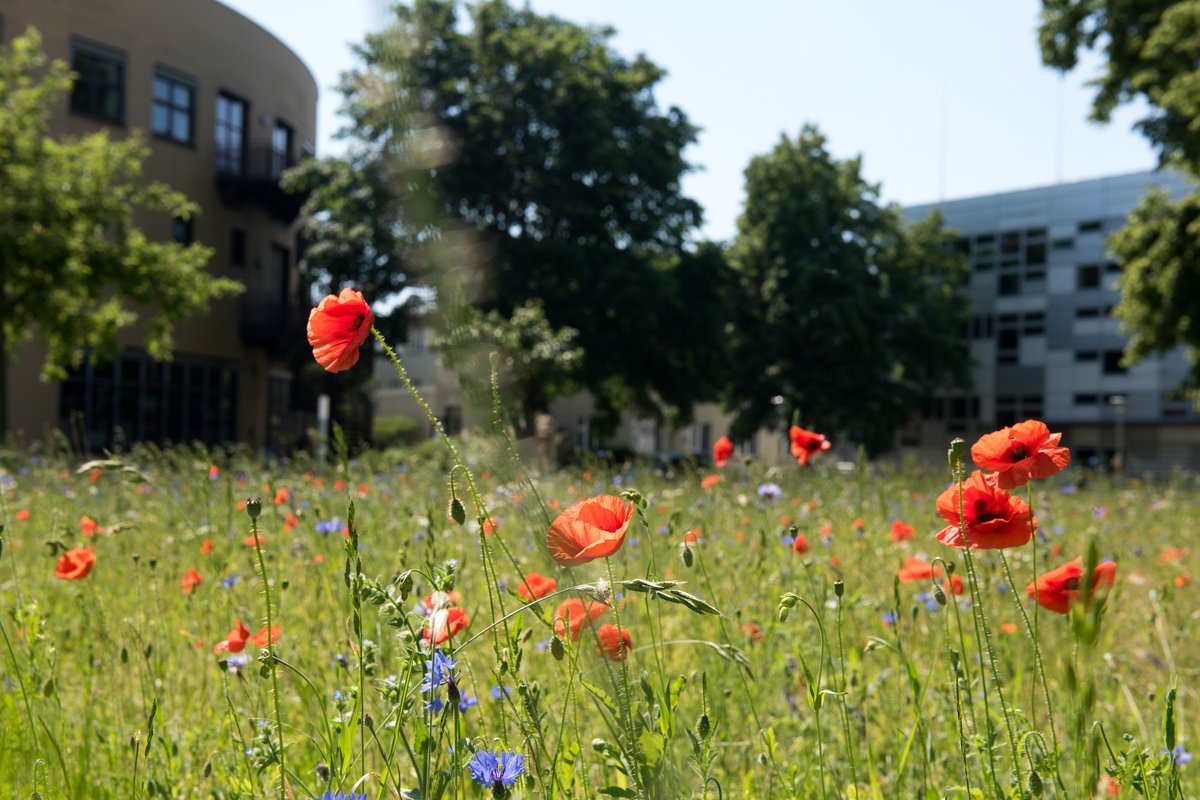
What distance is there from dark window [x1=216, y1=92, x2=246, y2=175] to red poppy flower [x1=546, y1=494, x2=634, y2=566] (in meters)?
24.8

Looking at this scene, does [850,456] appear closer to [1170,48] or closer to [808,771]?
[1170,48]

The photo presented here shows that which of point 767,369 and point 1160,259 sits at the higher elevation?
point 1160,259

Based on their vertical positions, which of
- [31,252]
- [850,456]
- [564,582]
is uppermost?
[31,252]

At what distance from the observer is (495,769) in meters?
0.95

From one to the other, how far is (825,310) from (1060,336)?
1769cm

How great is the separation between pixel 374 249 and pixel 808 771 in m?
19.4

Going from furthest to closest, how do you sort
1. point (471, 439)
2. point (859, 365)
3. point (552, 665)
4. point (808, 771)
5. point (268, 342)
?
point (859, 365) < point (268, 342) < point (552, 665) < point (808, 771) < point (471, 439)

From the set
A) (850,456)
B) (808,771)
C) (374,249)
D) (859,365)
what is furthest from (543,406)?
(808,771)

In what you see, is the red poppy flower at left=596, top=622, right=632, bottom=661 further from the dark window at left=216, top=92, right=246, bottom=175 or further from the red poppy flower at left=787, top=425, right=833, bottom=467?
the dark window at left=216, top=92, right=246, bottom=175

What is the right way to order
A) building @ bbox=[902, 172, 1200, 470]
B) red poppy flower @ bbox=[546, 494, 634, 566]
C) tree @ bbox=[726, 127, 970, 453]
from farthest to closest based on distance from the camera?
building @ bbox=[902, 172, 1200, 470], tree @ bbox=[726, 127, 970, 453], red poppy flower @ bbox=[546, 494, 634, 566]

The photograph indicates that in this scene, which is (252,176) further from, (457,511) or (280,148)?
(457,511)

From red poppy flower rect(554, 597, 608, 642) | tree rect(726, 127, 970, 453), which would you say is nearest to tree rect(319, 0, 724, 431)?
tree rect(726, 127, 970, 453)

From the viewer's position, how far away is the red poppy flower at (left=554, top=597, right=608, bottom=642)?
103 centimetres

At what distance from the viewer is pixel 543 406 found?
64.4 ft
